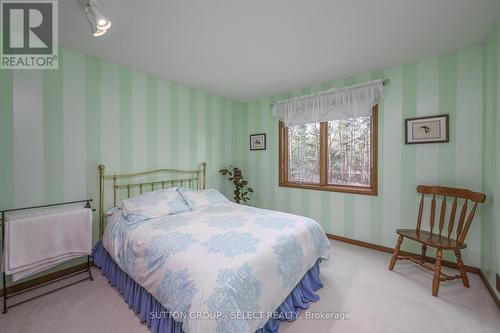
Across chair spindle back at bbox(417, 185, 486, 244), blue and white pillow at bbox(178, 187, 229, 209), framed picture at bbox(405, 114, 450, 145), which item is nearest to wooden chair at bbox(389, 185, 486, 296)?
chair spindle back at bbox(417, 185, 486, 244)

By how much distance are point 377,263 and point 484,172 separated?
1523 mm

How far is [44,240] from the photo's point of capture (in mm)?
1977

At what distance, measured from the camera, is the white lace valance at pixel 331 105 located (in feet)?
9.52

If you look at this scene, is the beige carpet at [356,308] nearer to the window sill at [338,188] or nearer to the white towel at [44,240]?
the white towel at [44,240]

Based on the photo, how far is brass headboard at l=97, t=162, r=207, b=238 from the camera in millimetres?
2563

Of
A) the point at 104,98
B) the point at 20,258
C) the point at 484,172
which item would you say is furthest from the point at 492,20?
the point at 20,258

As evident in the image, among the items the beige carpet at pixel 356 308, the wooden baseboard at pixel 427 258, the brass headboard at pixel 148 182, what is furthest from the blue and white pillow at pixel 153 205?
the wooden baseboard at pixel 427 258

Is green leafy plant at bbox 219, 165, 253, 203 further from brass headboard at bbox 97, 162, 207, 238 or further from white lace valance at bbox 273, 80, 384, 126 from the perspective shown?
white lace valance at bbox 273, 80, 384, 126

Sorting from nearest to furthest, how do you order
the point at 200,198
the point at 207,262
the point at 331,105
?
the point at 207,262
the point at 200,198
the point at 331,105

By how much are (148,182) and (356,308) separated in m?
2.87

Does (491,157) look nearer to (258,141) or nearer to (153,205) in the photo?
(258,141)

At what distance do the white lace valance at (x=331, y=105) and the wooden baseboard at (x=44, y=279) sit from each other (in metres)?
3.57

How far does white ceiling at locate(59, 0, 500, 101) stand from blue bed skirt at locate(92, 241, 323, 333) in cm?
234

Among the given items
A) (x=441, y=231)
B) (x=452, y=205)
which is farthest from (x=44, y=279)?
(x=452, y=205)
